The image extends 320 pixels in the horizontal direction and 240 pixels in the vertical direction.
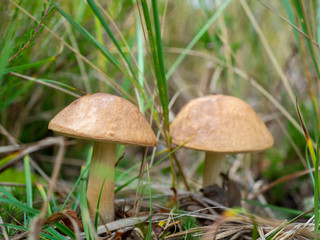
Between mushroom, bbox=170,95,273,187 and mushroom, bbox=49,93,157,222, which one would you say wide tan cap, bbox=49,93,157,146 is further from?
mushroom, bbox=170,95,273,187

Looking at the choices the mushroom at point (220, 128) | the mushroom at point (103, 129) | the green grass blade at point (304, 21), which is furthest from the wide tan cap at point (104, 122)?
the green grass blade at point (304, 21)

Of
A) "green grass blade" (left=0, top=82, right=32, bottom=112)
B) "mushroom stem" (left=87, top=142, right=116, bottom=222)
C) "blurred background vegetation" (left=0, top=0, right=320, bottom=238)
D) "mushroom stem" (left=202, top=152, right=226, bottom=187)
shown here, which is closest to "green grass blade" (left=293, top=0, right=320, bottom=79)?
"blurred background vegetation" (left=0, top=0, right=320, bottom=238)

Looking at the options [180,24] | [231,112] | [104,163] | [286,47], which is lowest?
[104,163]

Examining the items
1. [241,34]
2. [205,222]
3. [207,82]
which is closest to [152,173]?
[207,82]

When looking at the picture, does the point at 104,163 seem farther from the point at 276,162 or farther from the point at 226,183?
the point at 276,162

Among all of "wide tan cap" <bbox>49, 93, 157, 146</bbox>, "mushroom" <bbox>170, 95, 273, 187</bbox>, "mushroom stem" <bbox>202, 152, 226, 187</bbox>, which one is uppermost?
"wide tan cap" <bbox>49, 93, 157, 146</bbox>

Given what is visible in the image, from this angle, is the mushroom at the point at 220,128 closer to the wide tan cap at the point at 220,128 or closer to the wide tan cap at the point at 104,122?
the wide tan cap at the point at 220,128

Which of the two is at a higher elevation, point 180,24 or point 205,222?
point 180,24

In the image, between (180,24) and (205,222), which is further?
(180,24)
